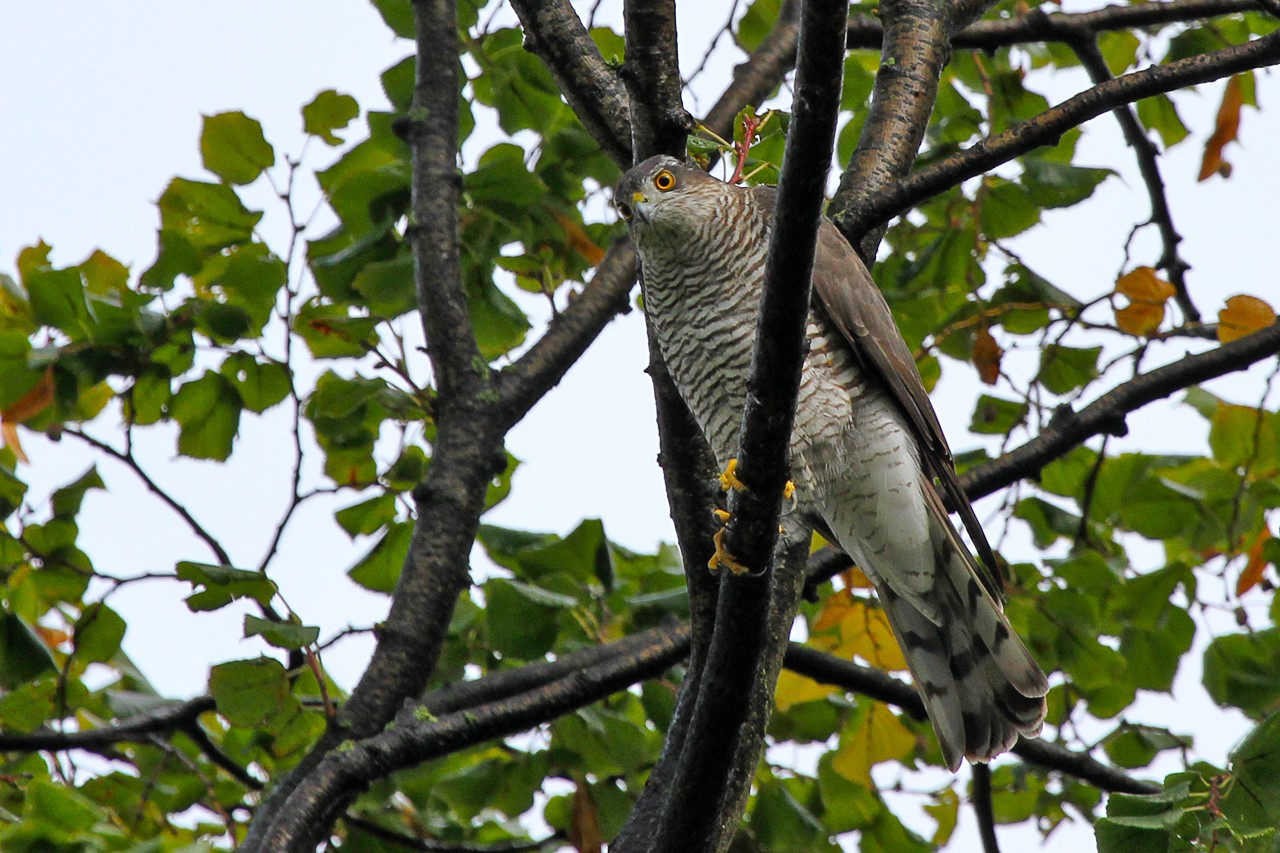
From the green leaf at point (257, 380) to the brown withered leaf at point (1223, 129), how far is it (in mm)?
3340

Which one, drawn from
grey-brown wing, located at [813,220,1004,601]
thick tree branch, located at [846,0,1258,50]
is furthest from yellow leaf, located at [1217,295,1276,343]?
grey-brown wing, located at [813,220,1004,601]

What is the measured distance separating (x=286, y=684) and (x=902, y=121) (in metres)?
2.16

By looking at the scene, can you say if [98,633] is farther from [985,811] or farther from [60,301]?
[985,811]

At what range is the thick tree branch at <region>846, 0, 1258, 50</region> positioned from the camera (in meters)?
3.88

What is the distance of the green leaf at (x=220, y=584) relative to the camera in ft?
9.94

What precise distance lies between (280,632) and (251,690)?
0.27m

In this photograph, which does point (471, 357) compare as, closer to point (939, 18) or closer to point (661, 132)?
point (661, 132)

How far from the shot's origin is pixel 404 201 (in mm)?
4125

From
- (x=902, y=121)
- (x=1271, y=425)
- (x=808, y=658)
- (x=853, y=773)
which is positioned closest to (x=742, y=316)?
(x=902, y=121)

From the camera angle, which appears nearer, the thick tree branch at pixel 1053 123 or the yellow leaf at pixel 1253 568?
the thick tree branch at pixel 1053 123

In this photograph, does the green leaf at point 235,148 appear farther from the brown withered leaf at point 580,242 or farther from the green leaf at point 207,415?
the brown withered leaf at point 580,242

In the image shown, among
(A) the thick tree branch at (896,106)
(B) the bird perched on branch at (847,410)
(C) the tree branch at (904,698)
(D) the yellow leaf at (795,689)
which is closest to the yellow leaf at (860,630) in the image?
(D) the yellow leaf at (795,689)

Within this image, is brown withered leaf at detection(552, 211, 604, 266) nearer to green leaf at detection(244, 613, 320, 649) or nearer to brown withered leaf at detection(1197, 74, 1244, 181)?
green leaf at detection(244, 613, 320, 649)

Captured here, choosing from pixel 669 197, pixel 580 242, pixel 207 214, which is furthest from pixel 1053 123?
pixel 207 214
